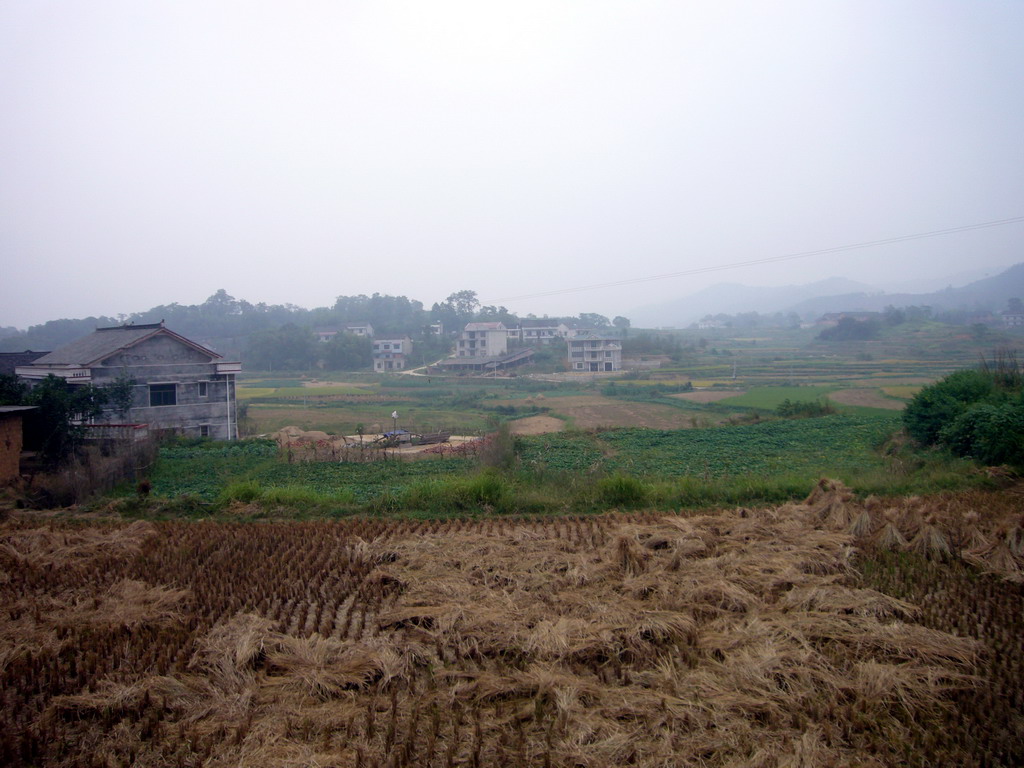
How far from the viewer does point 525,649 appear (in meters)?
5.25

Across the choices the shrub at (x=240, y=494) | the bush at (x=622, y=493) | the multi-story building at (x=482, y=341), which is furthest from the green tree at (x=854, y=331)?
the shrub at (x=240, y=494)

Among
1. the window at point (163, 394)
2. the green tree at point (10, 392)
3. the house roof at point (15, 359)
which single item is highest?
the house roof at point (15, 359)

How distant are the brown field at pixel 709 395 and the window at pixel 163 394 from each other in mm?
24045

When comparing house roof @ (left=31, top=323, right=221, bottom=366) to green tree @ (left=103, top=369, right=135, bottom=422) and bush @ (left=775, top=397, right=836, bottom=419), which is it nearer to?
green tree @ (left=103, top=369, right=135, bottom=422)

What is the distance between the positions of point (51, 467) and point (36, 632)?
967 centimetres

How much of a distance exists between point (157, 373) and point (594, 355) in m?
34.4

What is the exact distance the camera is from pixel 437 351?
61812 mm

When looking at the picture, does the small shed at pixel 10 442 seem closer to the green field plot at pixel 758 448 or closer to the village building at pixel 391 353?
the green field plot at pixel 758 448

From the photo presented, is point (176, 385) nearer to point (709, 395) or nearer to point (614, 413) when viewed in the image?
point (614, 413)

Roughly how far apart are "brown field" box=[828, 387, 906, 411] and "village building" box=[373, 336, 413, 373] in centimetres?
3511

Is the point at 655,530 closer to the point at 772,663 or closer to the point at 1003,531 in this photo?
the point at 772,663

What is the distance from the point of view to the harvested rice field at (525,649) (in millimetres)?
4129

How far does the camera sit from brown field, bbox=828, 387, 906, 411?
28.3 meters

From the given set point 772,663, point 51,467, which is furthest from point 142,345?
point 772,663
